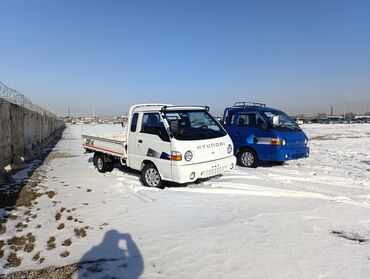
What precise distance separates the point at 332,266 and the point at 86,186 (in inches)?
255

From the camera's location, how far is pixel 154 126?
8.66 metres

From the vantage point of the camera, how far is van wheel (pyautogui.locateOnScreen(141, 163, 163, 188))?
27.9 feet

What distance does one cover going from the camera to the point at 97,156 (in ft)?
37.8

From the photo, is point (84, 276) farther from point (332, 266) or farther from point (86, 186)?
point (86, 186)

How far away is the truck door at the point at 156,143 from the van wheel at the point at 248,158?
4.20 metres

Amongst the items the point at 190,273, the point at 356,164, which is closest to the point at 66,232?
the point at 190,273

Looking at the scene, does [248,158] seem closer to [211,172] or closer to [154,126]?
[211,172]

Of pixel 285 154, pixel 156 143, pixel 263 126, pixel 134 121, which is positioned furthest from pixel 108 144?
pixel 285 154

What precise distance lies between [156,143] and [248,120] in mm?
4635

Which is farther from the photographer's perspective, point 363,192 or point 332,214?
point 363,192

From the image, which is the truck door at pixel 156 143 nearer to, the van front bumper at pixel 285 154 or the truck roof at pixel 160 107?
the truck roof at pixel 160 107

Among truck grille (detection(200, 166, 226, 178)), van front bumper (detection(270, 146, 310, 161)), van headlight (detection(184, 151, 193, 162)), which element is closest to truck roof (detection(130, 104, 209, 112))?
van headlight (detection(184, 151, 193, 162))

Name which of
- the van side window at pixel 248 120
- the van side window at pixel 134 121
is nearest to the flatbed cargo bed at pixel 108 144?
the van side window at pixel 134 121

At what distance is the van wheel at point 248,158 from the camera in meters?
11.6
